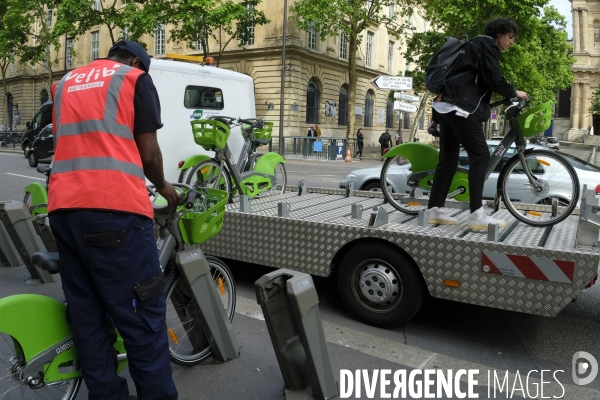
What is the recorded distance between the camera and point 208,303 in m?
3.79

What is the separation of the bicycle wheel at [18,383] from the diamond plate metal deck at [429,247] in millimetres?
2344

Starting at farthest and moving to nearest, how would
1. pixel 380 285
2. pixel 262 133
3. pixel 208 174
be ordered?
pixel 262 133 → pixel 208 174 → pixel 380 285

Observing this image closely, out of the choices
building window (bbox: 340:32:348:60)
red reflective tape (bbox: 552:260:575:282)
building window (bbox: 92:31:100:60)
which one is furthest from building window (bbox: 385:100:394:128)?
red reflective tape (bbox: 552:260:575:282)

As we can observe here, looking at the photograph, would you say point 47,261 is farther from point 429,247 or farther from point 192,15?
point 192,15

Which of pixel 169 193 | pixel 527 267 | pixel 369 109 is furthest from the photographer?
pixel 369 109

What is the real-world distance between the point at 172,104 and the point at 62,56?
166 ft

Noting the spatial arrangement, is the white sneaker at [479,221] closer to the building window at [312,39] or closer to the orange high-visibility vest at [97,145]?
the orange high-visibility vest at [97,145]

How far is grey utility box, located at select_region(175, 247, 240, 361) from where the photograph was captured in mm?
3650

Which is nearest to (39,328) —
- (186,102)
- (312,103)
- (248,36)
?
(186,102)

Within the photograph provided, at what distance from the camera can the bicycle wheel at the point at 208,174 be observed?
7.62 metres

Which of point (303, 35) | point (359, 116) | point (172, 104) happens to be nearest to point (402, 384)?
point (172, 104)

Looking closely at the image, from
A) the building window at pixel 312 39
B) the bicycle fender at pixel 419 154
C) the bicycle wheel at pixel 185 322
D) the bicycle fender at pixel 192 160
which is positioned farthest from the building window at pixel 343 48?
the bicycle wheel at pixel 185 322

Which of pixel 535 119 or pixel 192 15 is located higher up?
pixel 192 15

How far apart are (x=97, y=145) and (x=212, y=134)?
4.80m
